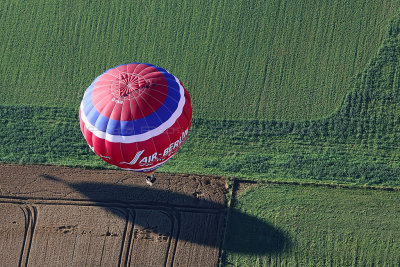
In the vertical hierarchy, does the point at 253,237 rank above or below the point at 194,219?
below

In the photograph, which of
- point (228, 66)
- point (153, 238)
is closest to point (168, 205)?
point (153, 238)

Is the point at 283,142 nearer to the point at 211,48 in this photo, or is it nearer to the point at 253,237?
the point at 253,237

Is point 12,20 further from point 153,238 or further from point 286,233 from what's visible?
point 286,233

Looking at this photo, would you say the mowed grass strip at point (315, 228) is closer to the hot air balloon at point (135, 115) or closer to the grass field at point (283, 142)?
the grass field at point (283, 142)

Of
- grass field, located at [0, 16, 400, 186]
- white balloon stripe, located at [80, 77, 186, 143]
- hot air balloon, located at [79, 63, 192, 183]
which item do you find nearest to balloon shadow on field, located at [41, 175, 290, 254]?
grass field, located at [0, 16, 400, 186]

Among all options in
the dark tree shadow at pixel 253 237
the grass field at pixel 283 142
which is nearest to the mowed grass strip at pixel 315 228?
the dark tree shadow at pixel 253 237

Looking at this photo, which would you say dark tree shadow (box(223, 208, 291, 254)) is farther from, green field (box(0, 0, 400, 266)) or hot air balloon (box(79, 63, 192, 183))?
hot air balloon (box(79, 63, 192, 183))

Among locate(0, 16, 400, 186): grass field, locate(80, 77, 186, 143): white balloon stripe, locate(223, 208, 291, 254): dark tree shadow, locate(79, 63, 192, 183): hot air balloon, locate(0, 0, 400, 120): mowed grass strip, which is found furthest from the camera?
locate(0, 0, 400, 120): mowed grass strip

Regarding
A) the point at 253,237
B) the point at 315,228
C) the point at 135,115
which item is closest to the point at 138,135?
the point at 135,115
